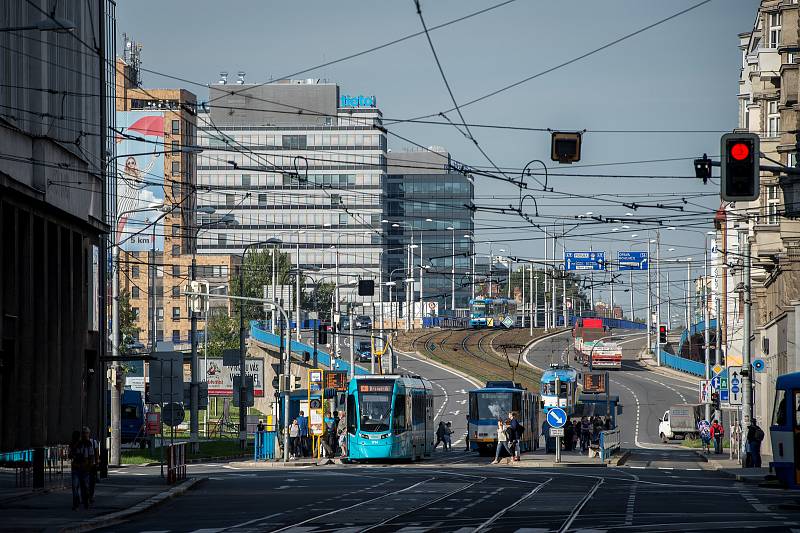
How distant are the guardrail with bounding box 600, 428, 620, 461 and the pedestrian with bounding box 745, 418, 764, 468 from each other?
4862 mm

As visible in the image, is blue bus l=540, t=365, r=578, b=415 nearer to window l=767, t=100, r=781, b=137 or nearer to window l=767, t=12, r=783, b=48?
window l=767, t=100, r=781, b=137

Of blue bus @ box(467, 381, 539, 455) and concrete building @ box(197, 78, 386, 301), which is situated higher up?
concrete building @ box(197, 78, 386, 301)

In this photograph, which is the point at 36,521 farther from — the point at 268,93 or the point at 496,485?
the point at 268,93

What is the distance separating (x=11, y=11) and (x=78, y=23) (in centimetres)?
722

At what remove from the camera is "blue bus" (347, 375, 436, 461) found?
4895cm

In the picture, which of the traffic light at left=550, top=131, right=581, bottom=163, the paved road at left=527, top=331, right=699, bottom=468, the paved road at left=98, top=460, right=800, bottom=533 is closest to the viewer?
the paved road at left=98, top=460, right=800, bottom=533

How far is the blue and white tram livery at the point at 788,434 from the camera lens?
3322 cm

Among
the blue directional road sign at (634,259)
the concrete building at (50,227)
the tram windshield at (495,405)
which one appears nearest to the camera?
the concrete building at (50,227)

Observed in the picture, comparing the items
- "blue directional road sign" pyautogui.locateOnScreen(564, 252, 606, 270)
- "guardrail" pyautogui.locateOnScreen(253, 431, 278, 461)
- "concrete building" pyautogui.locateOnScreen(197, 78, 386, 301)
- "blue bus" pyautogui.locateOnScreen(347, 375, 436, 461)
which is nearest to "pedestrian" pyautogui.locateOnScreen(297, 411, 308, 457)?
"guardrail" pyautogui.locateOnScreen(253, 431, 278, 461)

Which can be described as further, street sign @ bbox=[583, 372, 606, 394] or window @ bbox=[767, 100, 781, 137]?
street sign @ bbox=[583, 372, 606, 394]

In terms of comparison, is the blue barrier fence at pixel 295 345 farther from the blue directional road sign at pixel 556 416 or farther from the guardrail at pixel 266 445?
the blue directional road sign at pixel 556 416

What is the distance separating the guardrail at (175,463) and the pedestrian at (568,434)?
30.9m

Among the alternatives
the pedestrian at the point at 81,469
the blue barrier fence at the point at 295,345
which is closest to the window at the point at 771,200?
the pedestrian at the point at 81,469

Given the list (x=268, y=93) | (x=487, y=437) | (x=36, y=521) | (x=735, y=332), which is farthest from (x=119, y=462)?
(x=268, y=93)
